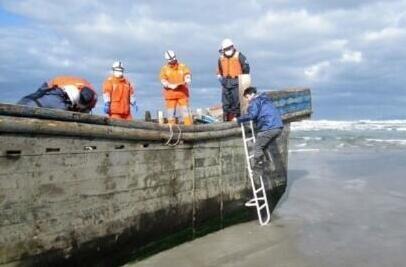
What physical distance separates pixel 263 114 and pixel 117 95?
9.01 ft

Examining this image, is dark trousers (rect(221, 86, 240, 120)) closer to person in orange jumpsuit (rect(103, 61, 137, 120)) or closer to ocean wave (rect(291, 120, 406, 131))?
person in orange jumpsuit (rect(103, 61, 137, 120))

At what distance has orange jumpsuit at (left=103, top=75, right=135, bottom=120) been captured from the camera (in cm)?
1045

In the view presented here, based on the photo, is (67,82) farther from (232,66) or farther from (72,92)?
(232,66)

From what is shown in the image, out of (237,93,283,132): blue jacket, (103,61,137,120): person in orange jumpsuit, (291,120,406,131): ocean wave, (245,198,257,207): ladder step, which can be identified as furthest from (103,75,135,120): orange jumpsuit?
(291,120,406,131): ocean wave

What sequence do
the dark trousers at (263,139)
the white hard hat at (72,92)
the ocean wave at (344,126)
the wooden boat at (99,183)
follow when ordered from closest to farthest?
1. the wooden boat at (99,183)
2. the white hard hat at (72,92)
3. the dark trousers at (263,139)
4. the ocean wave at (344,126)

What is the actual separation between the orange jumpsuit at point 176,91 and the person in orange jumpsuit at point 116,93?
3.32 ft

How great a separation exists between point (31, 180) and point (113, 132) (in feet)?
4.66

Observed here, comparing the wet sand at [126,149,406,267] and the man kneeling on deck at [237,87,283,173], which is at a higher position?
the man kneeling on deck at [237,87,283,173]

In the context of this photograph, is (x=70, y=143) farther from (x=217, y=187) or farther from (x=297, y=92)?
(x=297, y=92)

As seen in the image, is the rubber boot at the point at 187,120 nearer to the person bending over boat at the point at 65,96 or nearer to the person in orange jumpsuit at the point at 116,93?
the person in orange jumpsuit at the point at 116,93

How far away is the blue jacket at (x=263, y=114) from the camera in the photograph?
9.97 meters

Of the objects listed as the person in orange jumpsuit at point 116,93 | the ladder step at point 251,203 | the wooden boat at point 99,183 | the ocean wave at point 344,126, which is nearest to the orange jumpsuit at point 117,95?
the person in orange jumpsuit at point 116,93

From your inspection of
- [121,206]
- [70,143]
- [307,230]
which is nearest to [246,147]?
[307,230]

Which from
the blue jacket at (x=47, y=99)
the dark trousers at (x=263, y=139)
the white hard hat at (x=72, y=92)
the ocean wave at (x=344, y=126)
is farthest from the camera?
the ocean wave at (x=344, y=126)
